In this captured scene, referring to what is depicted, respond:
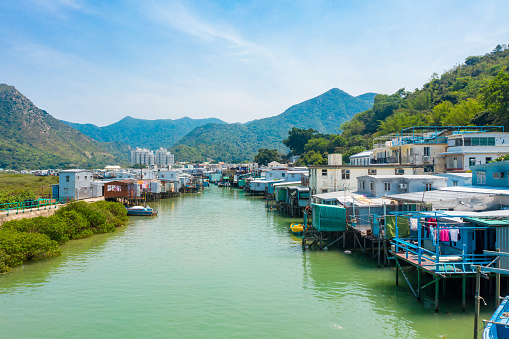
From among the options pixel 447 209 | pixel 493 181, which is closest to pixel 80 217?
pixel 447 209

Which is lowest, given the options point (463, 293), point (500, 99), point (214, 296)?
point (214, 296)

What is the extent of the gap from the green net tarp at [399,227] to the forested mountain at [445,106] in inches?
1404

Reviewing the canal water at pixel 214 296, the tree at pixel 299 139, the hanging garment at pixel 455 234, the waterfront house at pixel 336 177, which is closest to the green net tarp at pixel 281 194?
the waterfront house at pixel 336 177

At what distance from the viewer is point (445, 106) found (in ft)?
228

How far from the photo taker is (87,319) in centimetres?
1730

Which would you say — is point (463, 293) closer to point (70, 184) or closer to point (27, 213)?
point (27, 213)

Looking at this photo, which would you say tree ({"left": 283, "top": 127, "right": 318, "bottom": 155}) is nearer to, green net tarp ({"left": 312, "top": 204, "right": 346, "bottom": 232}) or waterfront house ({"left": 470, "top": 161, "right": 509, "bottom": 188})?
waterfront house ({"left": 470, "top": 161, "right": 509, "bottom": 188})

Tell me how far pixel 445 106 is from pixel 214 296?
216 feet

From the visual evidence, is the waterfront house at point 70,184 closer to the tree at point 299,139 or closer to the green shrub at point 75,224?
the green shrub at point 75,224

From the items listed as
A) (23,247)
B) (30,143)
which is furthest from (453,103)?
(30,143)

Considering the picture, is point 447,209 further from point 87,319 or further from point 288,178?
point 288,178

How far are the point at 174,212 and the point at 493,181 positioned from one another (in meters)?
43.8

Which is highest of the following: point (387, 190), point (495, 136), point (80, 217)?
point (495, 136)

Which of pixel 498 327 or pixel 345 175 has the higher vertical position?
pixel 345 175
